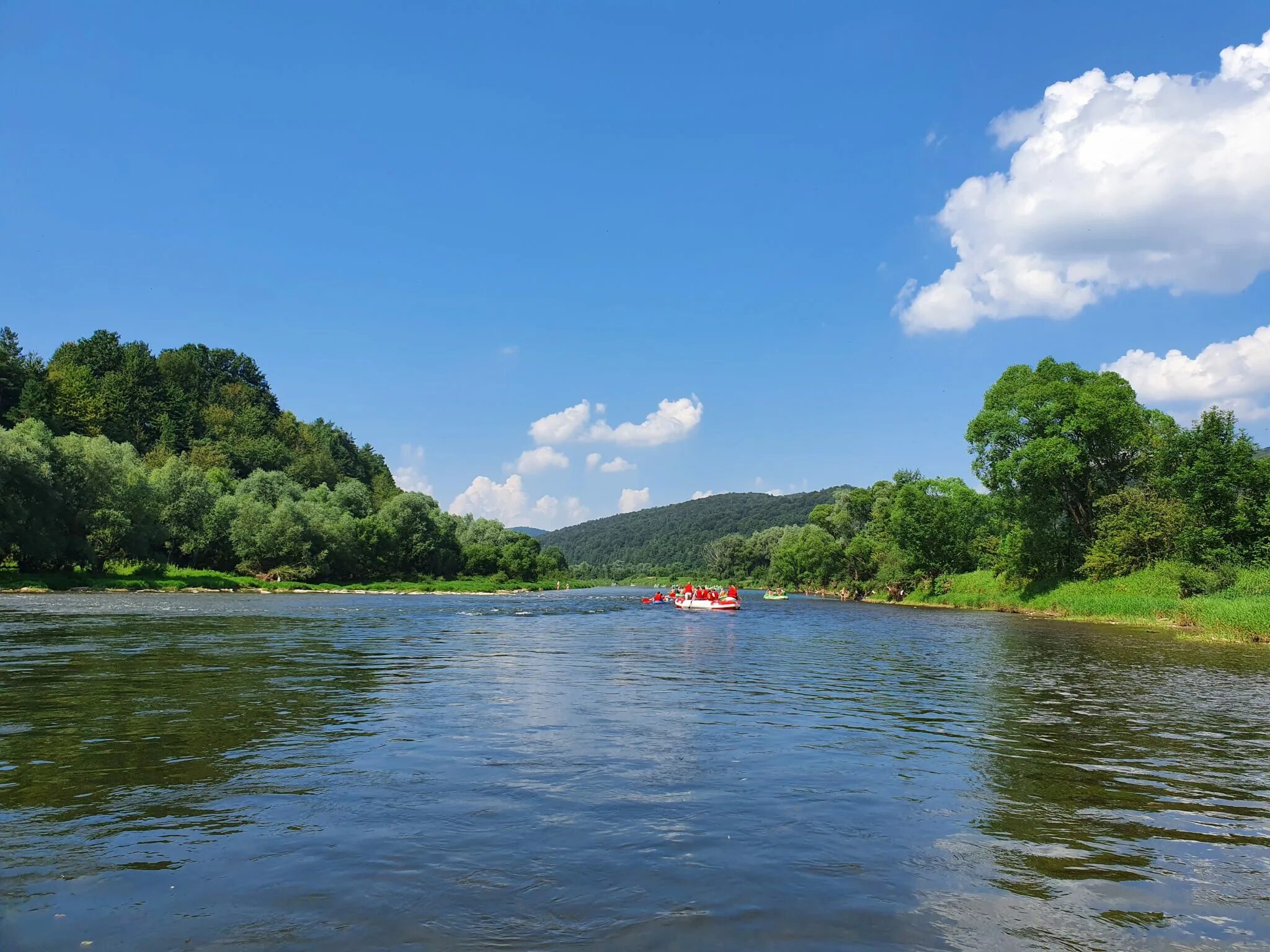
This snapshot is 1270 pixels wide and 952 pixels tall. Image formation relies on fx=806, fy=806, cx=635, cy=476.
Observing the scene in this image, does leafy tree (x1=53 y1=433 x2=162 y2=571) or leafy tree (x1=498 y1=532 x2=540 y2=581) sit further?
leafy tree (x1=498 y1=532 x2=540 y2=581)

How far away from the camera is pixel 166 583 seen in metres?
85.1

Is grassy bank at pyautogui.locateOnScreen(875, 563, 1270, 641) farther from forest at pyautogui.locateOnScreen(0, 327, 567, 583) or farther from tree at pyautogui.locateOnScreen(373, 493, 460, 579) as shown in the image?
tree at pyautogui.locateOnScreen(373, 493, 460, 579)

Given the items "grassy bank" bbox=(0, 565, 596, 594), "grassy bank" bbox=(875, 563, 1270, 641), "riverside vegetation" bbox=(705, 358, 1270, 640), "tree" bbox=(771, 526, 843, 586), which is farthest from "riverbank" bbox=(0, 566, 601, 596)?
"grassy bank" bbox=(875, 563, 1270, 641)

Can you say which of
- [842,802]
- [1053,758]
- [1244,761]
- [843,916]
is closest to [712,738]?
[842,802]

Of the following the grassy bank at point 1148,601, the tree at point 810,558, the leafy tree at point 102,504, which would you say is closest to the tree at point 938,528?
the grassy bank at point 1148,601

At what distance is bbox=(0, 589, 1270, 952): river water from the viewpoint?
23.7 feet

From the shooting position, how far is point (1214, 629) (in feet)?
134

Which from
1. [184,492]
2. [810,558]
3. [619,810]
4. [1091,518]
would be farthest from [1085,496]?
[184,492]

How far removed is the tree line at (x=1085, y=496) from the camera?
172 feet

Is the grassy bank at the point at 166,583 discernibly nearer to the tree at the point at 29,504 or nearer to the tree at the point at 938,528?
the tree at the point at 29,504

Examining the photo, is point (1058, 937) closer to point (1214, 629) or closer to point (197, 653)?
point (197, 653)

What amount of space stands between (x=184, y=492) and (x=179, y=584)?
16.9 m

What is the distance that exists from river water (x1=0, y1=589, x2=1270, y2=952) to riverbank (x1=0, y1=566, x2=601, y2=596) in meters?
57.3

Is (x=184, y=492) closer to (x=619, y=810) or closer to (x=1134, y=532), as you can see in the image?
(x=1134, y=532)
